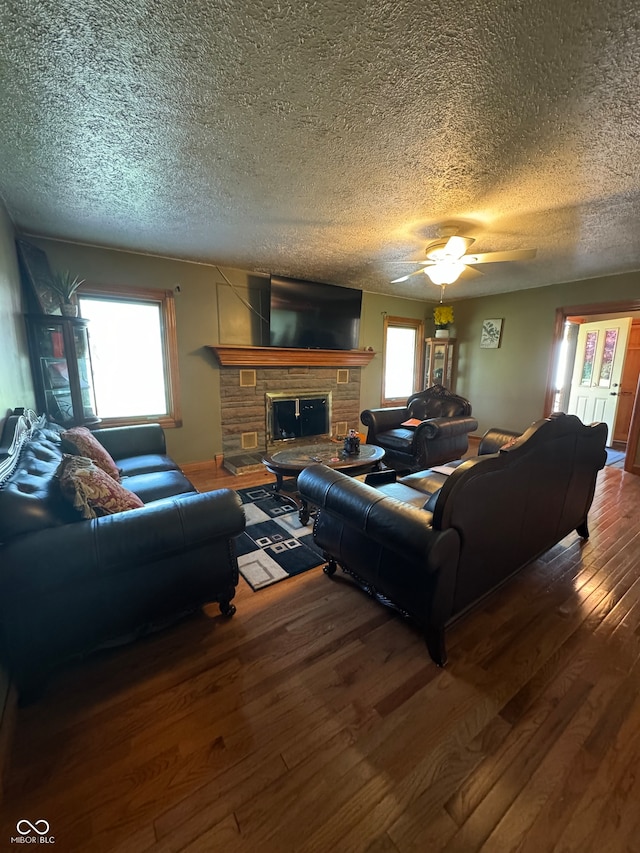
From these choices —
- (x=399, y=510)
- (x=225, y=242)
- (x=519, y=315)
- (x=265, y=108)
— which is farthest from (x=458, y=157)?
(x=519, y=315)

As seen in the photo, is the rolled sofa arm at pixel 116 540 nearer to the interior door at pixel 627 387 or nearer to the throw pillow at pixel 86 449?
the throw pillow at pixel 86 449

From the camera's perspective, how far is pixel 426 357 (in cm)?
638

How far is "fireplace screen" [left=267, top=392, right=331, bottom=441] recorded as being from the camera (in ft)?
15.6

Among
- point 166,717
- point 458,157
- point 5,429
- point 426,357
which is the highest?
point 458,157

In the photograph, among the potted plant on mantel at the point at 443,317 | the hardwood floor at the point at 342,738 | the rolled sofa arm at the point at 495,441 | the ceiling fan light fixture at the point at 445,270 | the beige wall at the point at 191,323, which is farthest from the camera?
the potted plant on mantel at the point at 443,317

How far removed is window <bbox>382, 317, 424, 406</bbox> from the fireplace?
1429 mm

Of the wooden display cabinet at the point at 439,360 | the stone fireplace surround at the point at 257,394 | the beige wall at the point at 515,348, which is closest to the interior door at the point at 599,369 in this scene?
the beige wall at the point at 515,348

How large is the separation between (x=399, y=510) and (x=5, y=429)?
2.22 meters

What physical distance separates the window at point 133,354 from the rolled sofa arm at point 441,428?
114 inches

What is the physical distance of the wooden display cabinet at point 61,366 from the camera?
2982 millimetres

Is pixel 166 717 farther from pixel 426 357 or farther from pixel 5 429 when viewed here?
pixel 426 357

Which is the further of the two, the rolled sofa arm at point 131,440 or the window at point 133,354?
the window at point 133,354

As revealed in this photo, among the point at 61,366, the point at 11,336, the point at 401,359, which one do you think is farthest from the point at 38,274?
the point at 401,359

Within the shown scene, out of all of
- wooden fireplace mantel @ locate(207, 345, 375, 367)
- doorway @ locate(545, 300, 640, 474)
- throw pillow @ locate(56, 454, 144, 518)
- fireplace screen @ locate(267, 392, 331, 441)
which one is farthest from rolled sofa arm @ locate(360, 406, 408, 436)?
throw pillow @ locate(56, 454, 144, 518)
